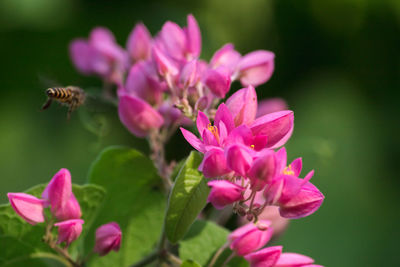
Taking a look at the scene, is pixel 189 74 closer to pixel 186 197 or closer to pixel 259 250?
pixel 186 197

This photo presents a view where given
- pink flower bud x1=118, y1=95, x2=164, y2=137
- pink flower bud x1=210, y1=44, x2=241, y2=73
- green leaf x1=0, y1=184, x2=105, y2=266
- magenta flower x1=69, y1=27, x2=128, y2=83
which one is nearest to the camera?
green leaf x1=0, y1=184, x2=105, y2=266

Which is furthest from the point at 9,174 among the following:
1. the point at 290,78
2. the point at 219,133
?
the point at 219,133

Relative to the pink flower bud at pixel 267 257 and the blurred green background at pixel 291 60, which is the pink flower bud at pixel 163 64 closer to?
the pink flower bud at pixel 267 257

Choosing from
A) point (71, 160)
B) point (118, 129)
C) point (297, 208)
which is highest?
point (297, 208)

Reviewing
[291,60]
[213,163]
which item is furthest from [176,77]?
[291,60]

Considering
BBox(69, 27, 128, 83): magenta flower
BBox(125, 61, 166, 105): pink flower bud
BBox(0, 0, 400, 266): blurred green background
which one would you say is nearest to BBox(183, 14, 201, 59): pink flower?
BBox(125, 61, 166, 105): pink flower bud

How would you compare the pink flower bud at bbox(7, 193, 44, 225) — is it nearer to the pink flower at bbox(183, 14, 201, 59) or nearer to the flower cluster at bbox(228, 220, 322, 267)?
the flower cluster at bbox(228, 220, 322, 267)

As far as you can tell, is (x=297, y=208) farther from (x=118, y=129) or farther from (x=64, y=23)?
(x=64, y=23)
